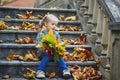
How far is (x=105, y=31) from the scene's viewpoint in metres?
6.71

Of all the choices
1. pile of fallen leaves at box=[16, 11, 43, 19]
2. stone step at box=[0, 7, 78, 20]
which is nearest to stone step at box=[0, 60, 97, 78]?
pile of fallen leaves at box=[16, 11, 43, 19]

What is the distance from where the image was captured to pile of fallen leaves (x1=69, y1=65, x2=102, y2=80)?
261 inches

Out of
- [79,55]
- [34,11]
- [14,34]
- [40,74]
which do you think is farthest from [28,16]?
[40,74]

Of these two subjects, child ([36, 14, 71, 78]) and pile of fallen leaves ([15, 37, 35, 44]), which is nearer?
child ([36, 14, 71, 78])

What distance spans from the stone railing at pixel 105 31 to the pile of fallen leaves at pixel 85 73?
0.40 feet

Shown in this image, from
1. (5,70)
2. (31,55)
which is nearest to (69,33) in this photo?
(31,55)

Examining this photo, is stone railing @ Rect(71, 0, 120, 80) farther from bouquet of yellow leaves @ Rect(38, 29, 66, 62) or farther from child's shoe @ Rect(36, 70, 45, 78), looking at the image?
child's shoe @ Rect(36, 70, 45, 78)

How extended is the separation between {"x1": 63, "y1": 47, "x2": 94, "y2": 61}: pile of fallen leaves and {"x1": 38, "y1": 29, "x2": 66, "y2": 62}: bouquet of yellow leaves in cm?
41

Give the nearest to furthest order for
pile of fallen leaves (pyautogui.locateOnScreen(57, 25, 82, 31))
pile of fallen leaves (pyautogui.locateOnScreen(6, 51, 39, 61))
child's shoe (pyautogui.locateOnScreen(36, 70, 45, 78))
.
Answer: child's shoe (pyautogui.locateOnScreen(36, 70, 45, 78)) → pile of fallen leaves (pyautogui.locateOnScreen(6, 51, 39, 61)) → pile of fallen leaves (pyautogui.locateOnScreen(57, 25, 82, 31))

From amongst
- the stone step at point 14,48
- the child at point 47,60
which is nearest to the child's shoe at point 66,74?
the child at point 47,60

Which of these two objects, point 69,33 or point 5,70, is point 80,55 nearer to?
point 69,33

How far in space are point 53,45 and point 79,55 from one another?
0.67 metres

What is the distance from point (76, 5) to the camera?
8.60 metres

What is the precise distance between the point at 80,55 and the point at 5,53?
1288mm
